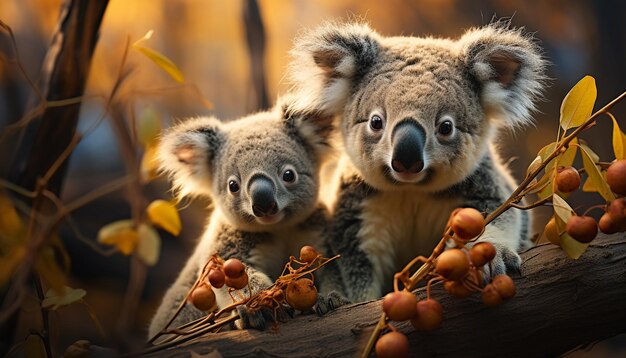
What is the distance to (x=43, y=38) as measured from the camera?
495 cm

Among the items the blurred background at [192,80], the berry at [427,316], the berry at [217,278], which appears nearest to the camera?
the berry at [427,316]

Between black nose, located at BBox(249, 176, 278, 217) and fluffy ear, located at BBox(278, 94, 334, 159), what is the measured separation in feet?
1.17

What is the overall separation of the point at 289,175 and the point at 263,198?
23 cm

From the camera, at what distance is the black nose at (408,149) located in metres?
1.77

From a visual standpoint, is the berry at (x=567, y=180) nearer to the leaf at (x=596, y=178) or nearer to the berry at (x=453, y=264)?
the leaf at (x=596, y=178)

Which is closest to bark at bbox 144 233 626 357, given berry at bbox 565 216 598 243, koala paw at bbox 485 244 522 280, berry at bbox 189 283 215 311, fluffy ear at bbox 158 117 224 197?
koala paw at bbox 485 244 522 280

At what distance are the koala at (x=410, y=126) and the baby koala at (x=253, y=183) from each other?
0.12 meters

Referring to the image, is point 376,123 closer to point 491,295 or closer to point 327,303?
point 327,303

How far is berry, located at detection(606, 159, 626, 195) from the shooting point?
5.10ft

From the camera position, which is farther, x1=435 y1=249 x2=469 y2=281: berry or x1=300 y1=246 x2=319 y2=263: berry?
x1=300 y1=246 x2=319 y2=263: berry

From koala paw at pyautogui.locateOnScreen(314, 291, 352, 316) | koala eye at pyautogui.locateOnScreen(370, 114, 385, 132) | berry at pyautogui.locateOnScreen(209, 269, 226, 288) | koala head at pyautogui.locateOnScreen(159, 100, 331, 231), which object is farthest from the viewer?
koala head at pyautogui.locateOnScreen(159, 100, 331, 231)

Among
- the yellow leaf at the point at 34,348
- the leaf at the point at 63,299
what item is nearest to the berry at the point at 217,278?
the leaf at the point at 63,299

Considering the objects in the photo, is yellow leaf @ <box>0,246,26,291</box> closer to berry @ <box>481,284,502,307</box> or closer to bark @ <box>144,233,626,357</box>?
bark @ <box>144,233,626,357</box>

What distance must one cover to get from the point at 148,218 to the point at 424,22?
3.39m
